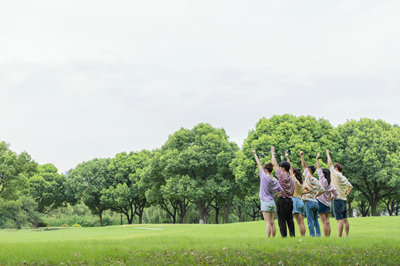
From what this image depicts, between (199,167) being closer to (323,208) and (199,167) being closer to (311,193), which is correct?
(323,208)

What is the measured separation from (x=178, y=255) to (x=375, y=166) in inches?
1433

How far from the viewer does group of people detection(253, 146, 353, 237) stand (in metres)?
11.8

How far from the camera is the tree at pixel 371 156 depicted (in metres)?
40.5

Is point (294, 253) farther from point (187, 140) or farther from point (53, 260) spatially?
point (187, 140)

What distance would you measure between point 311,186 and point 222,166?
3402 centimetres

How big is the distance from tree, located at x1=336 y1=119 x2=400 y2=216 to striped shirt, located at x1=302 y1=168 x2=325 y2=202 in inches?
1202

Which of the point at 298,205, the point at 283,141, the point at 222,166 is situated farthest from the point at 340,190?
the point at 222,166

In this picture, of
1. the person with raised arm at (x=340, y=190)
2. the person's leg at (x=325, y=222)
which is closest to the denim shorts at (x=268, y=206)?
the person's leg at (x=325, y=222)

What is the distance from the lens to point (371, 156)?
41.2 m

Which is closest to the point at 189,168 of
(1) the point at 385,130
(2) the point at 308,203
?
(1) the point at 385,130

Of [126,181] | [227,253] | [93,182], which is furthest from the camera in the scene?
[126,181]

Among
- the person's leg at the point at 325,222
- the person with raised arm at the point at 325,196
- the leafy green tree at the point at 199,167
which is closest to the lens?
the person with raised arm at the point at 325,196

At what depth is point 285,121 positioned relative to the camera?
41.3 metres

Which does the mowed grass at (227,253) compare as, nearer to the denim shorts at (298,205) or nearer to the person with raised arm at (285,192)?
the person with raised arm at (285,192)
